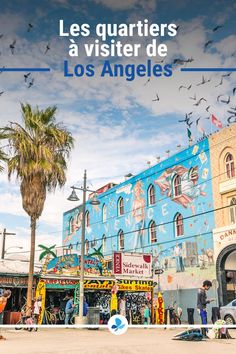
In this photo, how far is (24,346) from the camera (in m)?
11.1

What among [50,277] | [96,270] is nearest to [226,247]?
[96,270]

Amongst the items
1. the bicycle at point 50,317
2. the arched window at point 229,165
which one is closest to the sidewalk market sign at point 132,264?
the bicycle at point 50,317

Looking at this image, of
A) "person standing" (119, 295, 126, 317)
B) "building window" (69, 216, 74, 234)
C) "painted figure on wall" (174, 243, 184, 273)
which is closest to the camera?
"person standing" (119, 295, 126, 317)

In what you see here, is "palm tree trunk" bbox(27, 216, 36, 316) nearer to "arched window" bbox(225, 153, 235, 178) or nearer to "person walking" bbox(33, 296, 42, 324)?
"person walking" bbox(33, 296, 42, 324)

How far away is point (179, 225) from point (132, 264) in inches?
343

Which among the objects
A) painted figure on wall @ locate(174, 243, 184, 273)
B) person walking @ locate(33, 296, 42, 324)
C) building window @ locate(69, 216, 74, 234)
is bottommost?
person walking @ locate(33, 296, 42, 324)

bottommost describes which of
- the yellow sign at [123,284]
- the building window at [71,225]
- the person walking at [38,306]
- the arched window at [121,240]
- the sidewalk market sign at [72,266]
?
the person walking at [38,306]

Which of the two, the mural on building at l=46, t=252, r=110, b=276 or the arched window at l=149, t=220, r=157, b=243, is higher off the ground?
the arched window at l=149, t=220, r=157, b=243

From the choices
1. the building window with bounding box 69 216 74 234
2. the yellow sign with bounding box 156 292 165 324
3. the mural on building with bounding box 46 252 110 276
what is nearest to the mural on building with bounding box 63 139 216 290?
the yellow sign with bounding box 156 292 165 324

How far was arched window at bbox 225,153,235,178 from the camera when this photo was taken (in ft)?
88.9

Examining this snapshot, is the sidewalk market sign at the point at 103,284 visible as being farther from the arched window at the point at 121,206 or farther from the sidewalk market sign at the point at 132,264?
the arched window at the point at 121,206

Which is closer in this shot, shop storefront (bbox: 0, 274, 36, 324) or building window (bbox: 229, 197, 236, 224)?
shop storefront (bbox: 0, 274, 36, 324)

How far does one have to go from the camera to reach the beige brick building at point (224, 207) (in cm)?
2575

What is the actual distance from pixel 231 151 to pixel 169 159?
570 centimetres
